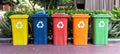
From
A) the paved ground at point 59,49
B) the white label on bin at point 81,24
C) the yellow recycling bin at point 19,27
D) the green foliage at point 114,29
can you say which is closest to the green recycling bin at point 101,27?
the paved ground at point 59,49

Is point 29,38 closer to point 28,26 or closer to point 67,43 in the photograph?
point 28,26

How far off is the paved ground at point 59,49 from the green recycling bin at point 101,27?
1.00ft

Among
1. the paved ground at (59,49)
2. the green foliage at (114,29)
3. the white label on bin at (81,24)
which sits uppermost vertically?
the white label on bin at (81,24)

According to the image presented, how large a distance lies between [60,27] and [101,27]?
149 cm

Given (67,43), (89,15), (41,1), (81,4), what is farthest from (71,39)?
(81,4)

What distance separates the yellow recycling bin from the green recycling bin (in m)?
2.52

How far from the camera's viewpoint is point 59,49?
10.9 m

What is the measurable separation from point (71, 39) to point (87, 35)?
30.8 inches

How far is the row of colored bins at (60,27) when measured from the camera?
11484 millimetres

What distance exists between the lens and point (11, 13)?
12.4 meters

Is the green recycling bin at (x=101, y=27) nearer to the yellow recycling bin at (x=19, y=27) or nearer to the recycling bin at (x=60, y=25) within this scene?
the recycling bin at (x=60, y=25)

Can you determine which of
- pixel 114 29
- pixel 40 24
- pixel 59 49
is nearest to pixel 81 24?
pixel 59 49

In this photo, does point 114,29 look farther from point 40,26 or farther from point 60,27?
point 40,26

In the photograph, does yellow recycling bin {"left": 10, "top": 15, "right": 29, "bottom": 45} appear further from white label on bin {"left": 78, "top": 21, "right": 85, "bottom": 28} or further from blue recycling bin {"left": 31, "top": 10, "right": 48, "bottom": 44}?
white label on bin {"left": 78, "top": 21, "right": 85, "bottom": 28}
